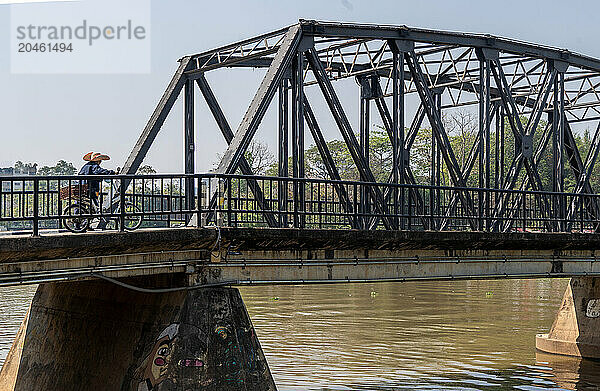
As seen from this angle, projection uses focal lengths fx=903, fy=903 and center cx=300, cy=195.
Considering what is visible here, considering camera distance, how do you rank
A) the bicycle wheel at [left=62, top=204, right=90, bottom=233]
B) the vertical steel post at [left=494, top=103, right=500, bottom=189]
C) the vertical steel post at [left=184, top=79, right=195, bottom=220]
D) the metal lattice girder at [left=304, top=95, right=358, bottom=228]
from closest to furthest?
the bicycle wheel at [left=62, top=204, right=90, bottom=233], the metal lattice girder at [left=304, top=95, right=358, bottom=228], the vertical steel post at [left=184, top=79, right=195, bottom=220], the vertical steel post at [left=494, top=103, right=500, bottom=189]

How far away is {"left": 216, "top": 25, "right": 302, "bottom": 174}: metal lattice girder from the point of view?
1747 cm

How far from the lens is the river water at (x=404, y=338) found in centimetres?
2103

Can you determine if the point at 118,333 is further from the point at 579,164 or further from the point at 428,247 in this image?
the point at 579,164

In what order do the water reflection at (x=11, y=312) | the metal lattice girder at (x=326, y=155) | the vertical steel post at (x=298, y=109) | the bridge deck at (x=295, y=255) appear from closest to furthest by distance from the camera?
the bridge deck at (x=295, y=255) → the vertical steel post at (x=298, y=109) → the metal lattice girder at (x=326, y=155) → the water reflection at (x=11, y=312)

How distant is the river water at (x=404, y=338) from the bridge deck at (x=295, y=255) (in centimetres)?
259

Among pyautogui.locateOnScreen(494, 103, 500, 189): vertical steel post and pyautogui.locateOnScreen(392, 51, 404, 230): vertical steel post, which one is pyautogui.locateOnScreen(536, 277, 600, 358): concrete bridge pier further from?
pyautogui.locateOnScreen(392, 51, 404, 230): vertical steel post

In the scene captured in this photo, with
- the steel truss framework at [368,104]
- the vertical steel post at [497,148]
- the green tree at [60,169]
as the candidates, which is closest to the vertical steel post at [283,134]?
the steel truss framework at [368,104]

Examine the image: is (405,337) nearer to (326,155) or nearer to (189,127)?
(326,155)

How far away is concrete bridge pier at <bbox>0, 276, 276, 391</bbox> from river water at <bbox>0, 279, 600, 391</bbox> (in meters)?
4.20

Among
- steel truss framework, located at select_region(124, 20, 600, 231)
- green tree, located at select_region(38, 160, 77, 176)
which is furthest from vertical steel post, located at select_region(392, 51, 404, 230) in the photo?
green tree, located at select_region(38, 160, 77, 176)

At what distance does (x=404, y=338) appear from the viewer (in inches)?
1065

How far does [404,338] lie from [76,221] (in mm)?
14328

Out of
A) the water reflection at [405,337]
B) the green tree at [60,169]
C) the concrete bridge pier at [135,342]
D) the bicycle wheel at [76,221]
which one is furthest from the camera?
the green tree at [60,169]

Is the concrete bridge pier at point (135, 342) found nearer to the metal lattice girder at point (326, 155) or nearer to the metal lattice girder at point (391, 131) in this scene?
the metal lattice girder at point (326, 155)
